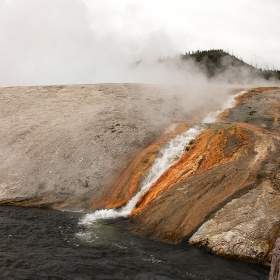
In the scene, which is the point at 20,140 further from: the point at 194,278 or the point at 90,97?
the point at 194,278

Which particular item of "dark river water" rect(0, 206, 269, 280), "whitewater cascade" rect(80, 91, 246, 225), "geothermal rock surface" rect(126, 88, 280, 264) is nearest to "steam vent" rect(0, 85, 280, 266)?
"geothermal rock surface" rect(126, 88, 280, 264)

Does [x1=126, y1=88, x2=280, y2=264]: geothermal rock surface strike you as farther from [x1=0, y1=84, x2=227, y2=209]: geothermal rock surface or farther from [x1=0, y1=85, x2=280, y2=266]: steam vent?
[x1=0, y1=84, x2=227, y2=209]: geothermal rock surface

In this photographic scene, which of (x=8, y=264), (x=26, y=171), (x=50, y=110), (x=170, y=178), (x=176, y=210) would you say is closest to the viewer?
(x=8, y=264)

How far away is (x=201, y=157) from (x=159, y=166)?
1.73m

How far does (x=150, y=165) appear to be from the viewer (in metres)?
13.2

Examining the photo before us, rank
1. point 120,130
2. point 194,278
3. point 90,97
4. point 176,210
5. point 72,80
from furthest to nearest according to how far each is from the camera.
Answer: point 72,80, point 90,97, point 120,130, point 176,210, point 194,278

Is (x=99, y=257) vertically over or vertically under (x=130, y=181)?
under

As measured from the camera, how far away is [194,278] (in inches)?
281

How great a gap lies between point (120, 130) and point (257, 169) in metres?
7.56

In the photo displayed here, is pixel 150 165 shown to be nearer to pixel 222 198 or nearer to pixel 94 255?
pixel 222 198

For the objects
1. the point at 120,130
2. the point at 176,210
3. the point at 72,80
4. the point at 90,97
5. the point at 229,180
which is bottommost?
the point at 176,210

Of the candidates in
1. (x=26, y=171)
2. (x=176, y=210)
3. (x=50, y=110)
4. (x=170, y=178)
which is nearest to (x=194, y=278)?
(x=176, y=210)

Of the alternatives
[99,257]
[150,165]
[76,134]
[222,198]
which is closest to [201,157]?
[150,165]

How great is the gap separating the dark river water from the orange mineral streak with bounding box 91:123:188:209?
2.01 m
